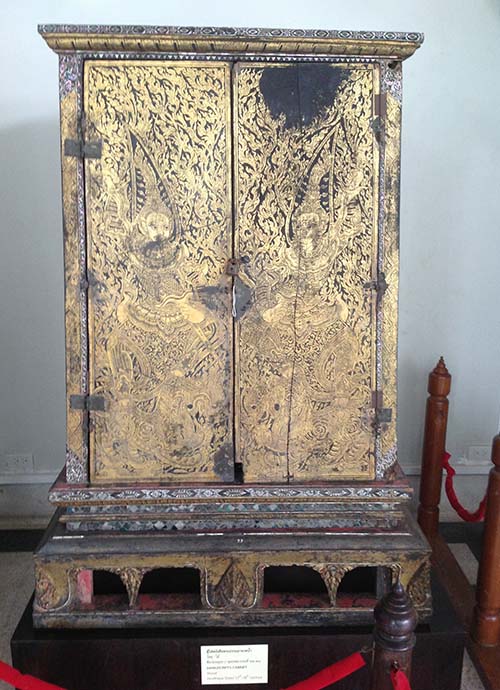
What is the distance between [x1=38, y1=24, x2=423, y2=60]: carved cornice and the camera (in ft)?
5.55

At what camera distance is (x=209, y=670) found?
1.82 meters

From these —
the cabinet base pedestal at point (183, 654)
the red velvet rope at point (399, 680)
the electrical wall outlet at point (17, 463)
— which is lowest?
the cabinet base pedestal at point (183, 654)

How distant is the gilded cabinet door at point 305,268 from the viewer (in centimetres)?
178

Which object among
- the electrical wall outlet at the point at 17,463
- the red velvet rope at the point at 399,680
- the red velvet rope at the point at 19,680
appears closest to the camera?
the red velvet rope at the point at 399,680

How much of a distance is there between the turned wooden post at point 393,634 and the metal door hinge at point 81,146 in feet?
4.38

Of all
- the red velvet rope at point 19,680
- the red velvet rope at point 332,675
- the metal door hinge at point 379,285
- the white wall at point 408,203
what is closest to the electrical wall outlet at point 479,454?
the white wall at point 408,203

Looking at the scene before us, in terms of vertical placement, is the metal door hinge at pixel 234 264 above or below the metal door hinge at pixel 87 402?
above

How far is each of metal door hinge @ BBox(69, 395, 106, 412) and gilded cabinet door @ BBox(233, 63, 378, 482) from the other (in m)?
0.39

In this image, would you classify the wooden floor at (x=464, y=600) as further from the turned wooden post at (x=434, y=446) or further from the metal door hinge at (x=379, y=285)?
the metal door hinge at (x=379, y=285)

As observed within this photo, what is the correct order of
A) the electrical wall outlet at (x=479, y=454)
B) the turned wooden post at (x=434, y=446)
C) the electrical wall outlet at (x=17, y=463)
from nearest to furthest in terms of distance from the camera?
the turned wooden post at (x=434, y=446), the electrical wall outlet at (x=17, y=463), the electrical wall outlet at (x=479, y=454)

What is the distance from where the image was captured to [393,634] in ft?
4.62

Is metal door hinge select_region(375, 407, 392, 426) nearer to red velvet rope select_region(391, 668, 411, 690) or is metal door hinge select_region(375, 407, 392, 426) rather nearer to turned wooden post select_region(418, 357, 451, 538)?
red velvet rope select_region(391, 668, 411, 690)

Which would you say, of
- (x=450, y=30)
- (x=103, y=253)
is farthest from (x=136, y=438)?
(x=450, y=30)

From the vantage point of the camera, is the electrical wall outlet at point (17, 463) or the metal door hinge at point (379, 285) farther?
the electrical wall outlet at point (17, 463)
